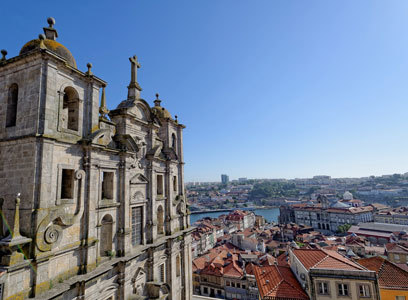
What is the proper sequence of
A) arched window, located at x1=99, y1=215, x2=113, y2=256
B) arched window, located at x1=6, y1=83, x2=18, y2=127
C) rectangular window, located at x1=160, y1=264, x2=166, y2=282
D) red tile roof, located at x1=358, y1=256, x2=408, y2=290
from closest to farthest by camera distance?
arched window, located at x1=6, y1=83, x2=18, y2=127 → arched window, located at x1=99, y1=215, x2=113, y2=256 → rectangular window, located at x1=160, y1=264, x2=166, y2=282 → red tile roof, located at x1=358, y1=256, x2=408, y2=290

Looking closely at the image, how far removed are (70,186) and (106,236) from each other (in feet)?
15.9

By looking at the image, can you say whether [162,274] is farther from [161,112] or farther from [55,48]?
[55,48]

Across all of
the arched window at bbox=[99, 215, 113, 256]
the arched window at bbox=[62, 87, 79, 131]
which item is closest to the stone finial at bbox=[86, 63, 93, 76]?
the arched window at bbox=[62, 87, 79, 131]

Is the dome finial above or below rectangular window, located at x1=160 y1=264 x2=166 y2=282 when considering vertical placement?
above

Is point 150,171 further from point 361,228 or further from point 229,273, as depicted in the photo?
point 361,228

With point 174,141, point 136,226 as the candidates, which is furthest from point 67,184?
point 174,141

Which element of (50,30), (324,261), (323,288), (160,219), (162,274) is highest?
(50,30)

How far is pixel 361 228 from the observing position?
8425 cm

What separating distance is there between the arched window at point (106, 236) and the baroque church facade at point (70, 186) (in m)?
0.07

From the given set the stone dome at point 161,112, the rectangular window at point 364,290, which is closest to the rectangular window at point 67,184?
the stone dome at point 161,112

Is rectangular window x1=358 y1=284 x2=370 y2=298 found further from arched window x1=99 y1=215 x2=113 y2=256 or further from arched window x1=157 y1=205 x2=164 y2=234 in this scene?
arched window x1=99 y1=215 x2=113 y2=256

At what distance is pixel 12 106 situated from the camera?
12.2 m

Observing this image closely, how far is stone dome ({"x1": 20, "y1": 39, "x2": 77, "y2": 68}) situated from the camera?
12.8m

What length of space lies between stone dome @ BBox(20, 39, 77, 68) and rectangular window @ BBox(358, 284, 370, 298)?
2747 cm
